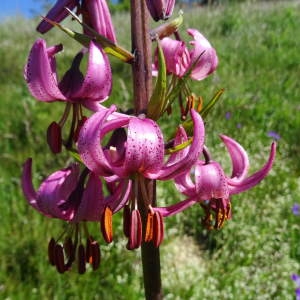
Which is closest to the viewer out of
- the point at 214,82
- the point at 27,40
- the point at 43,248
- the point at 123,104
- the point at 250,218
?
the point at 43,248

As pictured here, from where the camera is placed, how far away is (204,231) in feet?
6.46

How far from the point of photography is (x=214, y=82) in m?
3.26

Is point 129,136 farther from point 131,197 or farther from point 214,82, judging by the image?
point 214,82

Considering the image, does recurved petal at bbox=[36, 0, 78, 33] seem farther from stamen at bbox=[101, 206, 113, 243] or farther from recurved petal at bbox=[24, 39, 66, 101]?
stamen at bbox=[101, 206, 113, 243]

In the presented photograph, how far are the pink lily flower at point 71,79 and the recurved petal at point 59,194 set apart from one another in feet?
0.47

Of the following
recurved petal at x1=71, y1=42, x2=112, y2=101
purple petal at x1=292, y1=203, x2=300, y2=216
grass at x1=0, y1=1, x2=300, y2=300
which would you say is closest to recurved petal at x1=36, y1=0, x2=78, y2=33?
recurved petal at x1=71, y1=42, x2=112, y2=101

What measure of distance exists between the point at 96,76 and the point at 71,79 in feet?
0.20

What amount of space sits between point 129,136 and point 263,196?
1.62m

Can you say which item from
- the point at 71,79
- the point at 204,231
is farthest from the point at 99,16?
the point at 204,231

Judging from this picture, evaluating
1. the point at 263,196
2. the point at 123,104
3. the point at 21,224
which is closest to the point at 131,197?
the point at 21,224

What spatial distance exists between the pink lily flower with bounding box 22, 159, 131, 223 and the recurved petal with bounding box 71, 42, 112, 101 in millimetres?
132

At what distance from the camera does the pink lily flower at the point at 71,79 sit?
2.53ft

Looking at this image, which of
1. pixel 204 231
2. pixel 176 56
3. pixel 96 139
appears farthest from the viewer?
pixel 204 231

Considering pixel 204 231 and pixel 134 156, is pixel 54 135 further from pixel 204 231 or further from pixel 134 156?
pixel 204 231
